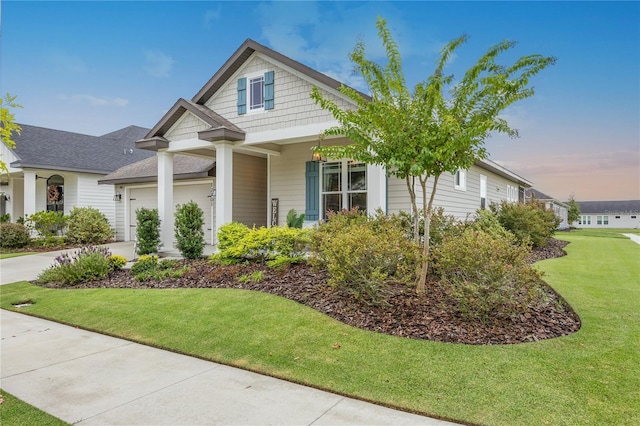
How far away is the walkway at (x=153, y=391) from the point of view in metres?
3.13

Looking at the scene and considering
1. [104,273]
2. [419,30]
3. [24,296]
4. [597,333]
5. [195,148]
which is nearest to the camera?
[597,333]

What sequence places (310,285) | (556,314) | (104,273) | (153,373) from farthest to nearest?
(104,273) → (310,285) → (556,314) → (153,373)

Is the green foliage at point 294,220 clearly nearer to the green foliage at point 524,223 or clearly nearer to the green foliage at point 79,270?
the green foliage at point 79,270

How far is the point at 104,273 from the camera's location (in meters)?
9.27

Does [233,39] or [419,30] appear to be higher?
[233,39]

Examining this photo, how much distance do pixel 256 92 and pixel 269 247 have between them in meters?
5.18

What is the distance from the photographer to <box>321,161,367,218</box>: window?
37.2 ft

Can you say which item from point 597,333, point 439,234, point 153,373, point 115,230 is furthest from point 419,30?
point 115,230

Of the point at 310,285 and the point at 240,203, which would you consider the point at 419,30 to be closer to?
the point at 240,203

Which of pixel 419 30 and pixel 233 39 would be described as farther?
pixel 233 39

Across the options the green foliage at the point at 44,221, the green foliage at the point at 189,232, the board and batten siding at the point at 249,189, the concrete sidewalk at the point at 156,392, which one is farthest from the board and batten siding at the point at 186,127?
the green foliage at the point at 44,221

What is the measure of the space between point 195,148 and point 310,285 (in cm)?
730

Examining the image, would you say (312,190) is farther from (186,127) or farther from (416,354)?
(416,354)

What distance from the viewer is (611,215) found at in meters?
60.6
